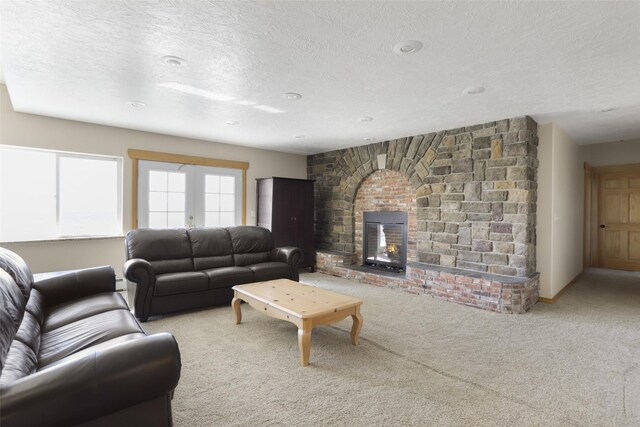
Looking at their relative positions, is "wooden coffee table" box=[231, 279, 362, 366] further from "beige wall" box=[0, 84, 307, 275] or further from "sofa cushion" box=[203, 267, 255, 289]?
"beige wall" box=[0, 84, 307, 275]

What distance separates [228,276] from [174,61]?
2446 millimetres

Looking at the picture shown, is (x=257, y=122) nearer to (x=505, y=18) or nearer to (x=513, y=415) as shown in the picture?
(x=505, y=18)

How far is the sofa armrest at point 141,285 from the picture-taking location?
3.48 meters

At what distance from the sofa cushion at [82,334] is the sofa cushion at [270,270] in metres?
2.00

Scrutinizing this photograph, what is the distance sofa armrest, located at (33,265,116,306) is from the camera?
2.72m

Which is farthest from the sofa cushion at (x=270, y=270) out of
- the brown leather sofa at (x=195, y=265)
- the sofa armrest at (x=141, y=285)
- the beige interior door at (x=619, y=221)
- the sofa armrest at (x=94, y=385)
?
the beige interior door at (x=619, y=221)

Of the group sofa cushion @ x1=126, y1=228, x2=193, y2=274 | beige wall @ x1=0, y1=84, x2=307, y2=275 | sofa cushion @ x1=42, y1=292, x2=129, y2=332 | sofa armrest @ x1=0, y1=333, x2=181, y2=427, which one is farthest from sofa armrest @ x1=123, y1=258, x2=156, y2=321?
sofa armrest @ x1=0, y1=333, x2=181, y2=427

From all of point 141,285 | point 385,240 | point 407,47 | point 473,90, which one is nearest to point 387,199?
point 385,240

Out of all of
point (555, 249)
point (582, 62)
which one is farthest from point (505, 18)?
point (555, 249)

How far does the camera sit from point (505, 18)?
201 cm

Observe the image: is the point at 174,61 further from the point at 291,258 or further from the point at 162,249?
the point at 291,258

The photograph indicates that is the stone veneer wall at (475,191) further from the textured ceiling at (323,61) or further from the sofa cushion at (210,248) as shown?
the sofa cushion at (210,248)

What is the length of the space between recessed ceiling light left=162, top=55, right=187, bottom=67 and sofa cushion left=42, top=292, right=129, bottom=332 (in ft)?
6.56

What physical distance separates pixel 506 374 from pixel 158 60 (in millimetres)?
3637
